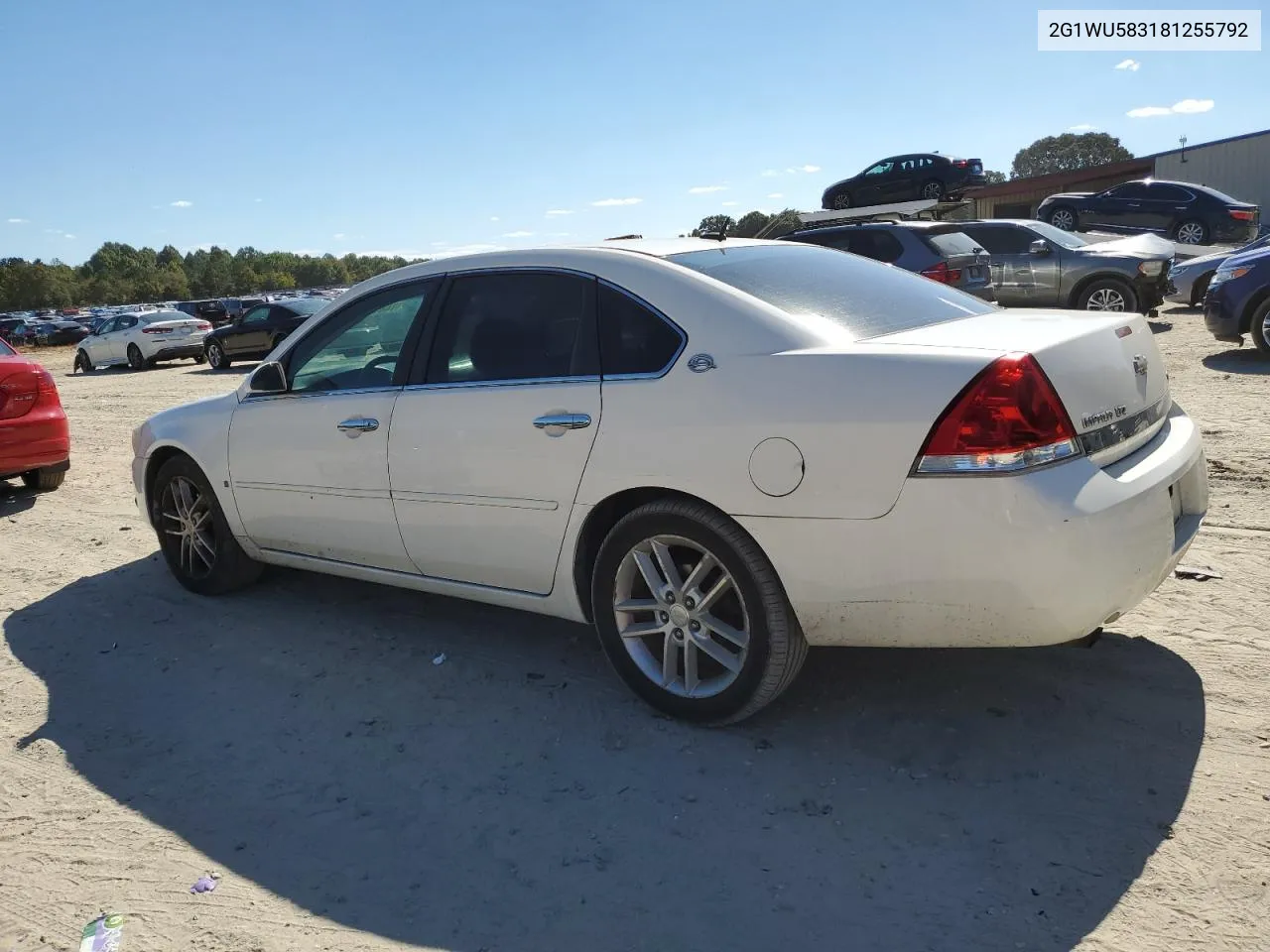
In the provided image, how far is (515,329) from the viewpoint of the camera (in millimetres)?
3873

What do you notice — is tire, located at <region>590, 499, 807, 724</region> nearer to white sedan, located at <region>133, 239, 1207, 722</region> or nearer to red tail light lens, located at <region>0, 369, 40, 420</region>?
white sedan, located at <region>133, 239, 1207, 722</region>

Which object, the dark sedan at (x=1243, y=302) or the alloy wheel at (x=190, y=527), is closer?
the alloy wheel at (x=190, y=527)

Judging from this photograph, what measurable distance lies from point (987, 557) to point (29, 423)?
760cm

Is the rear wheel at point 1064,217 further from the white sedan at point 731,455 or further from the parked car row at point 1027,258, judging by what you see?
the white sedan at point 731,455

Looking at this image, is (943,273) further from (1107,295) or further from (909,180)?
(909,180)

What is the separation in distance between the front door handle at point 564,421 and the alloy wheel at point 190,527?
2.40 metres

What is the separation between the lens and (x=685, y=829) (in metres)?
2.91

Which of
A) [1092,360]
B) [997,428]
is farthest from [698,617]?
[1092,360]

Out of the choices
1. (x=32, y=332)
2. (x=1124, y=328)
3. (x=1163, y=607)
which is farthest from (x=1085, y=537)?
(x=32, y=332)

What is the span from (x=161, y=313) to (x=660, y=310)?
80.7 feet

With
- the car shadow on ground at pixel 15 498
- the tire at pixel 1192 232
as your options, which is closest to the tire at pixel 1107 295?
the tire at pixel 1192 232

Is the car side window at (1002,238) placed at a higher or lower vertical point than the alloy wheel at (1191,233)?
higher

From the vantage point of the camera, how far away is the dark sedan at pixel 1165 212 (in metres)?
21.4

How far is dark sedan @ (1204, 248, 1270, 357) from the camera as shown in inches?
403
